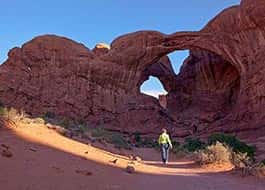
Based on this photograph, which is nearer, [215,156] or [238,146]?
[215,156]

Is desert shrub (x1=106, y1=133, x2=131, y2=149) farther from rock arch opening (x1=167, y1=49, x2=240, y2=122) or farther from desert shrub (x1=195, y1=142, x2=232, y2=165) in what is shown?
rock arch opening (x1=167, y1=49, x2=240, y2=122)

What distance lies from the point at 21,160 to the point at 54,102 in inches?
1129

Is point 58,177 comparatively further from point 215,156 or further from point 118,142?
point 118,142

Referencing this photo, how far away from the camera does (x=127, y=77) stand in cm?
3788

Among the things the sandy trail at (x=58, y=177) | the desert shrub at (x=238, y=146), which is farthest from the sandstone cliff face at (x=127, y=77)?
the sandy trail at (x=58, y=177)

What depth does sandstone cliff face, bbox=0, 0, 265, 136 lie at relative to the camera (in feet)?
108

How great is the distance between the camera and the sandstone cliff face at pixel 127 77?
3278cm

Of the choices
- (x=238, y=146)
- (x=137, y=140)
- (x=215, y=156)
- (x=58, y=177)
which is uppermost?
(x=137, y=140)

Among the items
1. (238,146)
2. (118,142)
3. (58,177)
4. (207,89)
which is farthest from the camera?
(207,89)

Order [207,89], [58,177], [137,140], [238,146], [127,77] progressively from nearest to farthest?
[58,177], [238,146], [137,140], [127,77], [207,89]

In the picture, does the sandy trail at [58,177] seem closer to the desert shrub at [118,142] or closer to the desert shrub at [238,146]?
the desert shrub at [238,146]

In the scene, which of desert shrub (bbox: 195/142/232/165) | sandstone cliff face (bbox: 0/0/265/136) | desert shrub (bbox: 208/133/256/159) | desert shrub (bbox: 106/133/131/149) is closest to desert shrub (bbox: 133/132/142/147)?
desert shrub (bbox: 106/133/131/149)

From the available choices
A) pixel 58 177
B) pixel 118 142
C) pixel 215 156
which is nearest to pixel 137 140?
pixel 118 142

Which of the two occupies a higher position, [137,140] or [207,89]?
[207,89]
